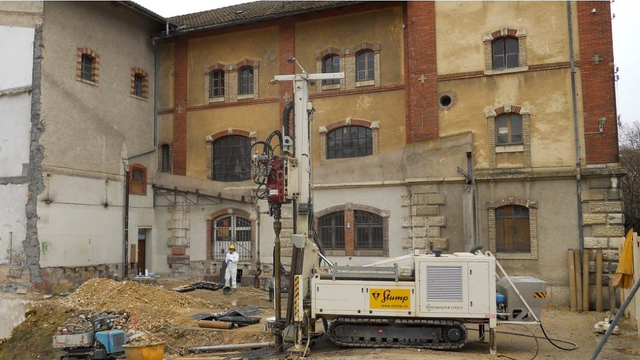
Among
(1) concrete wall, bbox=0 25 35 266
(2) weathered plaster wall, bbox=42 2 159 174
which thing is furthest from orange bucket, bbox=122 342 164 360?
(2) weathered plaster wall, bbox=42 2 159 174

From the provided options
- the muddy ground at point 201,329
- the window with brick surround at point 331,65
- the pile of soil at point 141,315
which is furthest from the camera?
the window with brick surround at point 331,65

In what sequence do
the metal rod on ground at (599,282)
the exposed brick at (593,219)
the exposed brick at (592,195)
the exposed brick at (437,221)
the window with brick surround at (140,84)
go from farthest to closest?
the window with brick surround at (140,84) → the exposed brick at (437,221) → the exposed brick at (592,195) → the exposed brick at (593,219) → the metal rod on ground at (599,282)

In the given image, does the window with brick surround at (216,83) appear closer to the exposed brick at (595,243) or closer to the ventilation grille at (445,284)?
the exposed brick at (595,243)

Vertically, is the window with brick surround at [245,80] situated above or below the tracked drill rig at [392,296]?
above

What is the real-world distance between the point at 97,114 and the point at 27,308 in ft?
24.7

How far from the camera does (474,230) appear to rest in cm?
1847

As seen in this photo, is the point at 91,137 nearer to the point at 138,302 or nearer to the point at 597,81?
the point at 138,302

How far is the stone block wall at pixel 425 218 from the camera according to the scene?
19.1 metres

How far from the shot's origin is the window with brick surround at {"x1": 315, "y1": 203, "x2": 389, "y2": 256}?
20.2m

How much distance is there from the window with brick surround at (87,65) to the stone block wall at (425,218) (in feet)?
41.6

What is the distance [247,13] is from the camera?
944 inches

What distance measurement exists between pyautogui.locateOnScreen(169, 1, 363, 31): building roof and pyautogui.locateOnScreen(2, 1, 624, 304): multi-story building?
13 centimetres

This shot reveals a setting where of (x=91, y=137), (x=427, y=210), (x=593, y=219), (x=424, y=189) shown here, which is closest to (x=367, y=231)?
(x=427, y=210)

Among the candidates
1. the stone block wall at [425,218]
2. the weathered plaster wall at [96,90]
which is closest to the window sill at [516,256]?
the stone block wall at [425,218]
